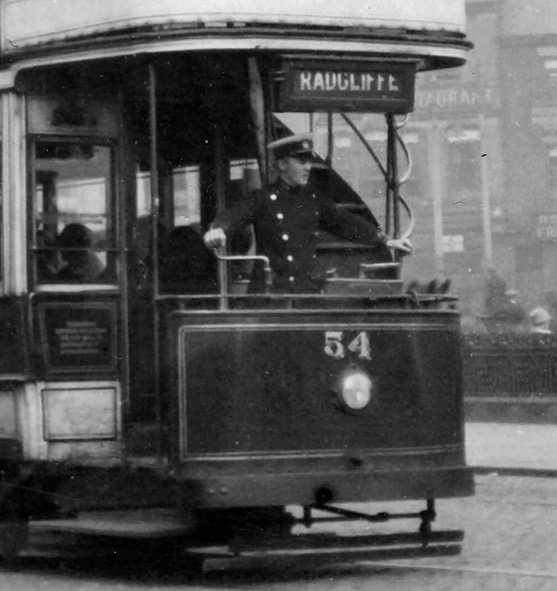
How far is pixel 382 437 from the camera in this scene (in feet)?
31.7

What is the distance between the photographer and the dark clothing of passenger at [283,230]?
32.0ft

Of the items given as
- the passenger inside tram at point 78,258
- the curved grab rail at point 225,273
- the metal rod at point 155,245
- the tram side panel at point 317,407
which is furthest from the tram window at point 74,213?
the tram side panel at point 317,407

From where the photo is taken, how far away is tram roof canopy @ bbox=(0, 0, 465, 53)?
9.37 metres

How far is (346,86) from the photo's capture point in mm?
9641

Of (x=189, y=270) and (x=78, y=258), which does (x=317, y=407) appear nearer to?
(x=189, y=270)

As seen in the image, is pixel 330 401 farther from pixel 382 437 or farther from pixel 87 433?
pixel 87 433

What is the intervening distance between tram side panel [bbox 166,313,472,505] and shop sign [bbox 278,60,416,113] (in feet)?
3.57

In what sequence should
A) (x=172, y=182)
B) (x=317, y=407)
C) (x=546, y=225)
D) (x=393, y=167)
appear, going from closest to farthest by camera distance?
(x=317, y=407), (x=393, y=167), (x=172, y=182), (x=546, y=225)

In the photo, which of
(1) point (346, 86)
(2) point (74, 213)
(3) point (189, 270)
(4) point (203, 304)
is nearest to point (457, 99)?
(3) point (189, 270)

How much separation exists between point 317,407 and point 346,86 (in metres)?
1.66

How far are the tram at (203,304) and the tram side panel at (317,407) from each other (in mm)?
10

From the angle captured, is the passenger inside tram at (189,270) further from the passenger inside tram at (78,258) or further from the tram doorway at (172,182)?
the passenger inside tram at (78,258)

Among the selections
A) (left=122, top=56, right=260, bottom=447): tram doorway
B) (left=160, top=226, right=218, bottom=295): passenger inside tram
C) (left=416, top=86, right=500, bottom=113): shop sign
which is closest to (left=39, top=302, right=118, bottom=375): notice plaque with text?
(left=122, top=56, right=260, bottom=447): tram doorway

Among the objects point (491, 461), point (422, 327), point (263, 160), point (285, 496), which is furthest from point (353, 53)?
point (491, 461)
